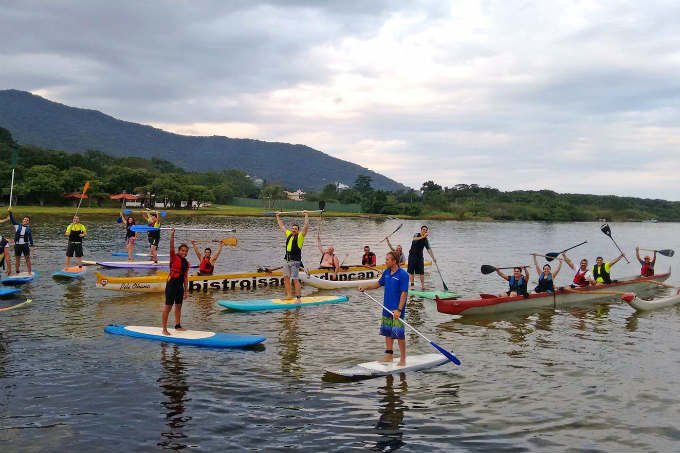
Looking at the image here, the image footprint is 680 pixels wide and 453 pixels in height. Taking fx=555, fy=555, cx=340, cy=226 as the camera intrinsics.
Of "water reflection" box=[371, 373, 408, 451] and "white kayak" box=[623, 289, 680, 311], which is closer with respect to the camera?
"water reflection" box=[371, 373, 408, 451]

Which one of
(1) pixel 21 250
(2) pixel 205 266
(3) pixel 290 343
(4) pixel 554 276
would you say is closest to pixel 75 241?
(1) pixel 21 250

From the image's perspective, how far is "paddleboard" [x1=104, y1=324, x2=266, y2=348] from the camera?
1198 cm

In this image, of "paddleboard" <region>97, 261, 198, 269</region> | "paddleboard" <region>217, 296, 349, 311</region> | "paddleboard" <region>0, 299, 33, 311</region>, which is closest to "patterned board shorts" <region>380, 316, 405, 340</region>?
"paddleboard" <region>217, 296, 349, 311</region>

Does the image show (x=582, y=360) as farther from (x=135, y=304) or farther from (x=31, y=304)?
(x=31, y=304)

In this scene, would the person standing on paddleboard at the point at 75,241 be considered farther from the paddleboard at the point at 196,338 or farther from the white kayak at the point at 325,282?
the paddleboard at the point at 196,338

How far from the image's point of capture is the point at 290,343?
1280 centimetres

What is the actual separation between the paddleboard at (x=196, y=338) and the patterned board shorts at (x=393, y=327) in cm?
301

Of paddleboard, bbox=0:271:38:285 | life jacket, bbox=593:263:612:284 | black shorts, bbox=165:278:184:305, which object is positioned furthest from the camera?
life jacket, bbox=593:263:612:284

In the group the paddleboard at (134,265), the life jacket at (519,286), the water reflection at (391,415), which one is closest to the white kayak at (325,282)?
the life jacket at (519,286)

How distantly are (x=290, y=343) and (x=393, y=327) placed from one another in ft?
10.6

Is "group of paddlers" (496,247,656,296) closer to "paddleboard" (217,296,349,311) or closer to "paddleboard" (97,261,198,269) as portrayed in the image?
"paddleboard" (217,296,349,311)

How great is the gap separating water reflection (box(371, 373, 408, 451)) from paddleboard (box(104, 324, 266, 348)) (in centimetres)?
339

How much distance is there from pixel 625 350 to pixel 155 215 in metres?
18.2

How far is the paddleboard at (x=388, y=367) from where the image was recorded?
34.0 feet
